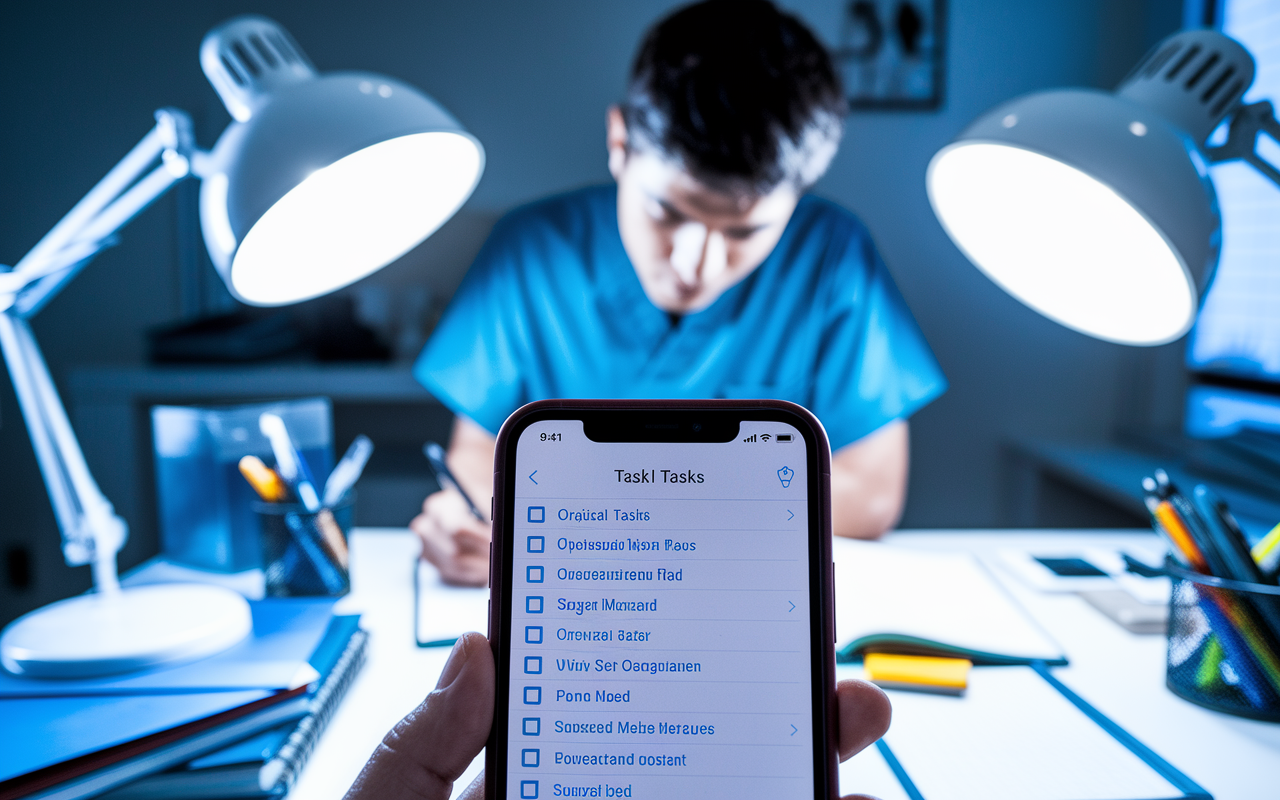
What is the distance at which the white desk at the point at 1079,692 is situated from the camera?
40 centimetres

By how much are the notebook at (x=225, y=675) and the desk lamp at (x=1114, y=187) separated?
1.69ft

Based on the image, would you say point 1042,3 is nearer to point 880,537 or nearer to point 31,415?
point 880,537

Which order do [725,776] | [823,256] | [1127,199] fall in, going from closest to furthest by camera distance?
1. [725,776]
2. [1127,199]
3. [823,256]

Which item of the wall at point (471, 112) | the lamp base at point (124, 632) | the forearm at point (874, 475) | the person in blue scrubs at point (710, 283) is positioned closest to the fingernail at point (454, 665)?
the lamp base at point (124, 632)

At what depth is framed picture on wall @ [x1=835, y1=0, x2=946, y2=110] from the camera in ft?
5.88

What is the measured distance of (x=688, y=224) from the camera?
0.93 m

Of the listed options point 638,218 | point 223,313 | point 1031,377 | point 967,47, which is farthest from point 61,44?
point 1031,377

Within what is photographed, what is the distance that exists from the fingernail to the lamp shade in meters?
0.26

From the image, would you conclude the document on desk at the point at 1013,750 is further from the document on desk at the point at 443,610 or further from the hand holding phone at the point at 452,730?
the document on desk at the point at 443,610

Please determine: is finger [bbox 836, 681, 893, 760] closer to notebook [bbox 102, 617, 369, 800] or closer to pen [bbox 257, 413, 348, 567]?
notebook [bbox 102, 617, 369, 800]

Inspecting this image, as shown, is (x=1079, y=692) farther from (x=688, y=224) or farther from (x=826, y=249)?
(x=826, y=249)

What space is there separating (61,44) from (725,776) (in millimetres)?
2238

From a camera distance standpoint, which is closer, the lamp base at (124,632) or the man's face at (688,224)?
the lamp base at (124,632)

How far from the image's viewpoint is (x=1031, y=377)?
75.7 inches
